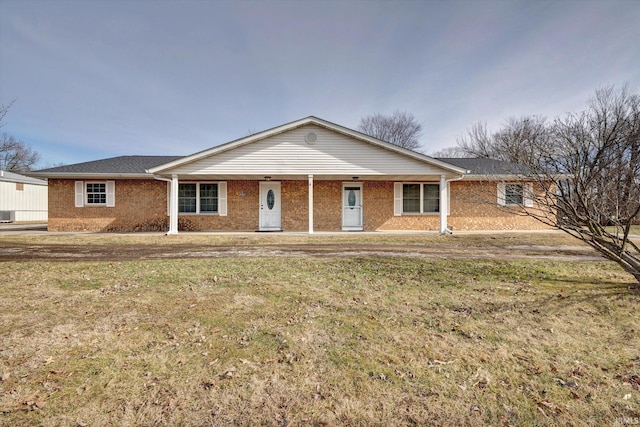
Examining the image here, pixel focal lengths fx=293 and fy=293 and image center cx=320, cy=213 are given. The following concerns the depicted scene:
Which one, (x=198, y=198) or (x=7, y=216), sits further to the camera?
(x=7, y=216)

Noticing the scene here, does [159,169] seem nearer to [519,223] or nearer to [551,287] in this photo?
[551,287]

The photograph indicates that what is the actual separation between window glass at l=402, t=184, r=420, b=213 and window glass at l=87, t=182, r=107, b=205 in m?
14.5

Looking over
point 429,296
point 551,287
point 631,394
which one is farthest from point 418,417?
point 551,287

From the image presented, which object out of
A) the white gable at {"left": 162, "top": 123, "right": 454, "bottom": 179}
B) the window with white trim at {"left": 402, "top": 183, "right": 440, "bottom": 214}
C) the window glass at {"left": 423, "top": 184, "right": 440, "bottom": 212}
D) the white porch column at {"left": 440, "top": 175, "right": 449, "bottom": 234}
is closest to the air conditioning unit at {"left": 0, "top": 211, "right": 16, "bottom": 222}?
the white gable at {"left": 162, "top": 123, "right": 454, "bottom": 179}

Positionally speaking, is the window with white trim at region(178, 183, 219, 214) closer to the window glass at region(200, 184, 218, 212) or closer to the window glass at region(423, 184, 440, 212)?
the window glass at region(200, 184, 218, 212)

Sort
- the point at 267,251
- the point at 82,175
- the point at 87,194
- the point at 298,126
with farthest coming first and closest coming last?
the point at 87,194 → the point at 82,175 → the point at 298,126 → the point at 267,251

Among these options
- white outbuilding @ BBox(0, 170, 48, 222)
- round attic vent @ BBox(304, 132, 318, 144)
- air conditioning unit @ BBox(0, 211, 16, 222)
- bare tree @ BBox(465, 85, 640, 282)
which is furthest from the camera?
white outbuilding @ BBox(0, 170, 48, 222)

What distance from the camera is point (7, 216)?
21.5 metres

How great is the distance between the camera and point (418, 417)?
2160mm

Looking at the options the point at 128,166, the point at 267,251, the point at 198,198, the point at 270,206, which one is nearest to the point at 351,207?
the point at 270,206

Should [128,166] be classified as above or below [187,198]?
above

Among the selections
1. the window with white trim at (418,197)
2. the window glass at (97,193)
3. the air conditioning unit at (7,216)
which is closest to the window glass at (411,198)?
the window with white trim at (418,197)

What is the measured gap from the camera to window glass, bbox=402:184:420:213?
14.5m

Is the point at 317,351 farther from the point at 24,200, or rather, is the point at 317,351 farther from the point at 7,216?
the point at 24,200
